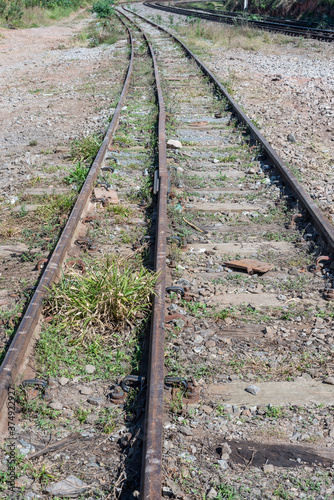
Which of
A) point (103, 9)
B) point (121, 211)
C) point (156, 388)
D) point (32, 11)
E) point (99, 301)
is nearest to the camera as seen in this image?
point (156, 388)

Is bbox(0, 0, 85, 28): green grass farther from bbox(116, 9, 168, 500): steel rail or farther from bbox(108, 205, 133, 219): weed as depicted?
bbox(116, 9, 168, 500): steel rail

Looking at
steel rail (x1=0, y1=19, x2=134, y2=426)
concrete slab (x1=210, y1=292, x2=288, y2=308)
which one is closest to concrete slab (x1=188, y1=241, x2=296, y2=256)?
concrete slab (x1=210, y1=292, x2=288, y2=308)

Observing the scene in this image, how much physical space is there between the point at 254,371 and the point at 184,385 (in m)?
0.49

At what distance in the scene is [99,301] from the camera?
356 centimetres

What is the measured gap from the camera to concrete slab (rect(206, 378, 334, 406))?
292 centimetres

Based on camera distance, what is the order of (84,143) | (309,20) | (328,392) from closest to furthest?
(328,392)
(84,143)
(309,20)

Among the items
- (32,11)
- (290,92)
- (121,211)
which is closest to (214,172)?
(121,211)

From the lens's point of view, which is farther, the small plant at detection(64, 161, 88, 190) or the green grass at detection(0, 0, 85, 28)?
the green grass at detection(0, 0, 85, 28)

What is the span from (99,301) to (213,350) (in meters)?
0.88

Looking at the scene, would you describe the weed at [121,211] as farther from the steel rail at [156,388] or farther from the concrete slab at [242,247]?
the concrete slab at [242,247]

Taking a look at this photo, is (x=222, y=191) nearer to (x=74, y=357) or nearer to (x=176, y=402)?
(x=74, y=357)

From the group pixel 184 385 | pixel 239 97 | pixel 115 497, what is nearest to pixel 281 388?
pixel 184 385

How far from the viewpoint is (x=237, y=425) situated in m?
2.77

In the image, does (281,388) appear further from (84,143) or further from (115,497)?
(84,143)
